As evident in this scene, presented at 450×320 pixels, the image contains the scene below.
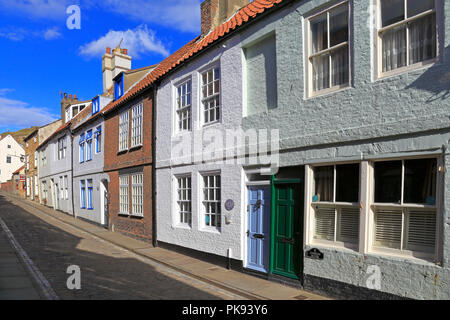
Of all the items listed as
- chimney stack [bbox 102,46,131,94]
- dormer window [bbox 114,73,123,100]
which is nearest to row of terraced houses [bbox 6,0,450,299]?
dormer window [bbox 114,73,123,100]

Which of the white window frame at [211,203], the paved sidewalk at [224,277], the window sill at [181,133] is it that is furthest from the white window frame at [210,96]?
the paved sidewalk at [224,277]

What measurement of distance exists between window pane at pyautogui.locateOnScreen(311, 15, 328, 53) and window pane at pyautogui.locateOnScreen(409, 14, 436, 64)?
167 cm

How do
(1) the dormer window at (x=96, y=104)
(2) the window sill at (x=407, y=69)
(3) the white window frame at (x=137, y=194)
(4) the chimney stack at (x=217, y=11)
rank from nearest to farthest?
(2) the window sill at (x=407, y=69), (4) the chimney stack at (x=217, y=11), (3) the white window frame at (x=137, y=194), (1) the dormer window at (x=96, y=104)

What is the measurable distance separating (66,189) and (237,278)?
824 inches

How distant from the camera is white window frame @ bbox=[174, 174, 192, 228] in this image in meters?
10.5

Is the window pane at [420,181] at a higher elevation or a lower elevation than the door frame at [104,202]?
higher

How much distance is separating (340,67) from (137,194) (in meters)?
10.2

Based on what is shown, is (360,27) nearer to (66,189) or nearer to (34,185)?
(66,189)

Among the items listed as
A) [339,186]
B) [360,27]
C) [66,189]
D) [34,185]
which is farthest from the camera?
[34,185]

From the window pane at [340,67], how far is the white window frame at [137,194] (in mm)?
9281

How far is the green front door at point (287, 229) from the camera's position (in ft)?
22.5

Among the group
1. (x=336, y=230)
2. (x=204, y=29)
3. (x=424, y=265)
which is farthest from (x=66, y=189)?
(x=424, y=265)

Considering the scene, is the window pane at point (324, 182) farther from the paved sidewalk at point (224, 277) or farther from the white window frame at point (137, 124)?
the white window frame at point (137, 124)
